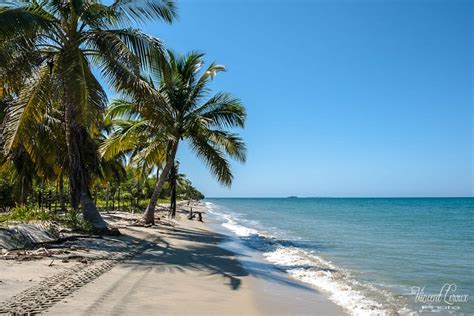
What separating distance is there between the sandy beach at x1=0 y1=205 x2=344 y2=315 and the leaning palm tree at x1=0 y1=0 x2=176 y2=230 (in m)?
→ 3.60

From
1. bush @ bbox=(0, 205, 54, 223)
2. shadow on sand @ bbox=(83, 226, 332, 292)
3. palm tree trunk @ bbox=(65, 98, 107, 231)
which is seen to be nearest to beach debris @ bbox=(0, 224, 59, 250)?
bush @ bbox=(0, 205, 54, 223)

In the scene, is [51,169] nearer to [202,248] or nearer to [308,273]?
[202,248]

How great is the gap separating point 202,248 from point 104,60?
21.5 ft

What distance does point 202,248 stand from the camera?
1288 cm

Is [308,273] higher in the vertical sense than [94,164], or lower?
lower

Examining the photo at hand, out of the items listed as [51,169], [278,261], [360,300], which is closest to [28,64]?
[278,261]

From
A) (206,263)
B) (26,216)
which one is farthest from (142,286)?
(26,216)

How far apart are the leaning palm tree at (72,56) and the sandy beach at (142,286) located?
360 centimetres

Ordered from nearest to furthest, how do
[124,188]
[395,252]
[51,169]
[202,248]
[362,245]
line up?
Answer: [202,248], [395,252], [362,245], [51,169], [124,188]

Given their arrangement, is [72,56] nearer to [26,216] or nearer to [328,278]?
[26,216]

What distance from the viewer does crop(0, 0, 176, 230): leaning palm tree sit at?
9828mm

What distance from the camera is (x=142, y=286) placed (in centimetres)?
663

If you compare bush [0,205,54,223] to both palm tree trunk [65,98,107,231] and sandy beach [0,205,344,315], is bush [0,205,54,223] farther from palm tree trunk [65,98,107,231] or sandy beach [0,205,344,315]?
sandy beach [0,205,344,315]

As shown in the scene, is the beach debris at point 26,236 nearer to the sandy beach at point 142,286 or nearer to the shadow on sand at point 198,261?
the sandy beach at point 142,286
